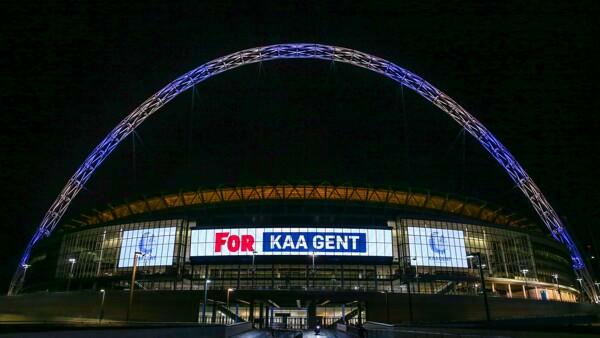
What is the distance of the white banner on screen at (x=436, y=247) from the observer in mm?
69500

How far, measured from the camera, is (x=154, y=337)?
54.3 ft

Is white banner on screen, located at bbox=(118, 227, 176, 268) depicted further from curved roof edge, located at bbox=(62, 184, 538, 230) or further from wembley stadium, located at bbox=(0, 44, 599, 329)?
curved roof edge, located at bbox=(62, 184, 538, 230)

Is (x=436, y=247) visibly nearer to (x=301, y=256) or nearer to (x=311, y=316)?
(x=301, y=256)

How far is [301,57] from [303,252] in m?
33.1

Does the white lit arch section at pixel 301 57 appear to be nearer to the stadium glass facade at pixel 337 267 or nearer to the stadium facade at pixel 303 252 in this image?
the stadium facade at pixel 303 252

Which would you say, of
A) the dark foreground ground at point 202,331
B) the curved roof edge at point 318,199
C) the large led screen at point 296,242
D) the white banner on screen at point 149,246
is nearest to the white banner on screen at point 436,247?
the large led screen at point 296,242

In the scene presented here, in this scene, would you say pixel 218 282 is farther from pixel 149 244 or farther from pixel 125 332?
pixel 125 332

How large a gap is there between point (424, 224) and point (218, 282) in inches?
1595

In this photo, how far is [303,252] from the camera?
6650 centimetres

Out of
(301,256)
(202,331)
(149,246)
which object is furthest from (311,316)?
(202,331)

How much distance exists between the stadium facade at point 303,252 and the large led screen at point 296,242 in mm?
179

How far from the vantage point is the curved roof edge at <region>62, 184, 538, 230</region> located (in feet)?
260

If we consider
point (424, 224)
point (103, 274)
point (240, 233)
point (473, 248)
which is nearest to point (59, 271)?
point (103, 274)

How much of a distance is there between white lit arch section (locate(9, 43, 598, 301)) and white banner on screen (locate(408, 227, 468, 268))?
1699 cm
